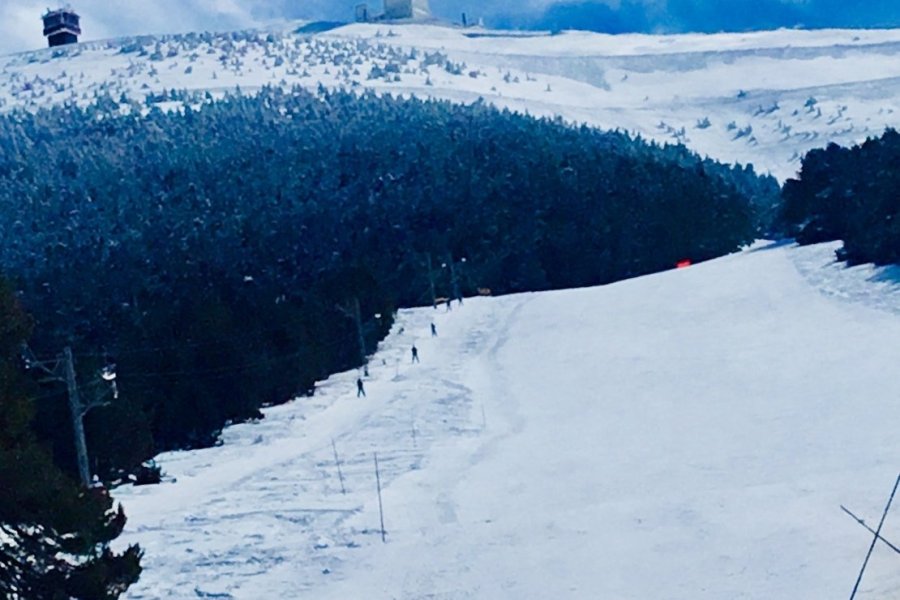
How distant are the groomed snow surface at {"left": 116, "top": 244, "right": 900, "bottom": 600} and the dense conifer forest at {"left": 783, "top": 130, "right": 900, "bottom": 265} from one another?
11.4 feet

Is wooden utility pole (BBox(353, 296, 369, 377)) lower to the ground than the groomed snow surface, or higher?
lower

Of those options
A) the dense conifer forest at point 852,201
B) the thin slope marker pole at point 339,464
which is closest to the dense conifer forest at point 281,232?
the thin slope marker pole at point 339,464

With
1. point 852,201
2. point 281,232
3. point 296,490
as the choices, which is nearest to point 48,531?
point 296,490

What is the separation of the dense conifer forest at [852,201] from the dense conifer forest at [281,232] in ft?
57.8

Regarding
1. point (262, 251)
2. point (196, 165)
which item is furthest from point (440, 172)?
point (196, 165)

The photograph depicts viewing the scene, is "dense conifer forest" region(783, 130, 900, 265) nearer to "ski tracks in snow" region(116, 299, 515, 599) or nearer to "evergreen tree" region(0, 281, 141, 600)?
"ski tracks in snow" region(116, 299, 515, 599)

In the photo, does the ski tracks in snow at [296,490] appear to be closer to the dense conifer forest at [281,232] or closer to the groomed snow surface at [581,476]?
the groomed snow surface at [581,476]

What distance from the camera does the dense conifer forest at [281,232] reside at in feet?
129

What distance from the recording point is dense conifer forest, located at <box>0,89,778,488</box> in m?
39.4

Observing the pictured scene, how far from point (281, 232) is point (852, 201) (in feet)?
172

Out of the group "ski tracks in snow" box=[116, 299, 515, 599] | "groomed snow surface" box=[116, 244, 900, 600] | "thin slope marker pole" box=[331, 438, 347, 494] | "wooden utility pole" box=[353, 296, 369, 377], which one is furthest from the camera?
"wooden utility pole" box=[353, 296, 369, 377]

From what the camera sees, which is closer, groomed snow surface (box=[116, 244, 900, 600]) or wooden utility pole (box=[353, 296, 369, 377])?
groomed snow surface (box=[116, 244, 900, 600])

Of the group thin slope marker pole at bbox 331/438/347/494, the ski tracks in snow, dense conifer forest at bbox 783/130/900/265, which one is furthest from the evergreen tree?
dense conifer forest at bbox 783/130/900/265

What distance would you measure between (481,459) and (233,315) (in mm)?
26615
